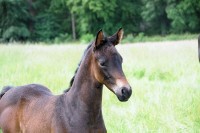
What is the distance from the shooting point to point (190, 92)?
7770mm

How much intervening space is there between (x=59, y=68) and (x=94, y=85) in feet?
26.2

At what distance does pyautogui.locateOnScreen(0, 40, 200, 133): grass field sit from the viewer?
6.29 m

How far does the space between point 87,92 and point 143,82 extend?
5.65 metres

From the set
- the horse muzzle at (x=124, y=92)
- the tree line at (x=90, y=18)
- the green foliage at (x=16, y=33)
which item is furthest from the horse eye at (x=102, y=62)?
the green foliage at (x=16, y=33)

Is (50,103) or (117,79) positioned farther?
(50,103)

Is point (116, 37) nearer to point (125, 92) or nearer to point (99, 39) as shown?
point (99, 39)

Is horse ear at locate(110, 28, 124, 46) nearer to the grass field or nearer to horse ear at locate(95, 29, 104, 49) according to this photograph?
horse ear at locate(95, 29, 104, 49)

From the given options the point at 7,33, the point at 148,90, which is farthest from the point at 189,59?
the point at 7,33

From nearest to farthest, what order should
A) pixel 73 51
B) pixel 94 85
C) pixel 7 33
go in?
pixel 94 85
pixel 73 51
pixel 7 33

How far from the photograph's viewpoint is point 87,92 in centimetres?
381

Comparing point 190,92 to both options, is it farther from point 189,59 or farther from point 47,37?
point 47,37

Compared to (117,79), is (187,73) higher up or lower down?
lower down

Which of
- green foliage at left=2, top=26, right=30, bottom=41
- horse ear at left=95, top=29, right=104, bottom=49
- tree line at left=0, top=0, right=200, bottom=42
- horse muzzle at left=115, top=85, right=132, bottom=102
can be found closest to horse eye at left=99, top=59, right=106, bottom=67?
horse ear at left=95, top=29, right=104, bottom=49

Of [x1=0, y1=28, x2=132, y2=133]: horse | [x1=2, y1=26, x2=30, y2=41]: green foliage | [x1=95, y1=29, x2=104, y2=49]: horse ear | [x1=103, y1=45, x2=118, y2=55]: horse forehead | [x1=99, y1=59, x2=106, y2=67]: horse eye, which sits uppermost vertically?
[x1=95, y1=29, x2=104, y2=49]: horse ear
